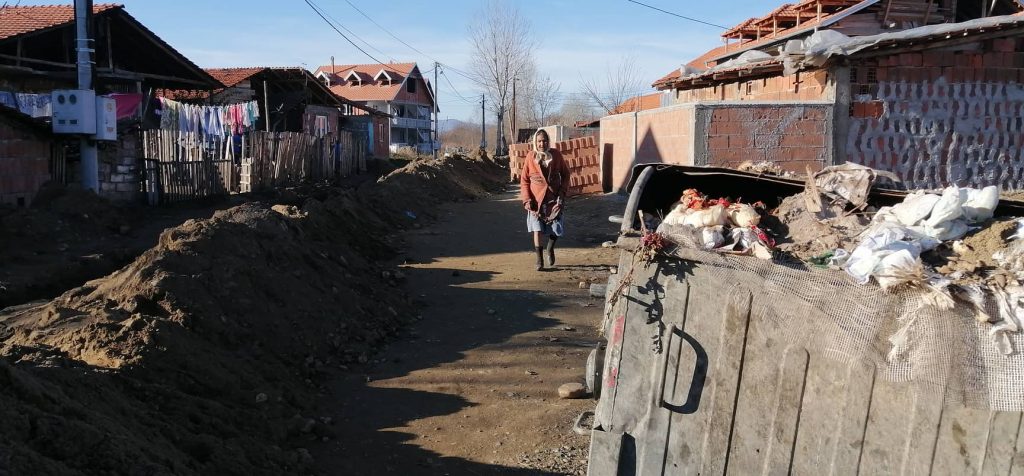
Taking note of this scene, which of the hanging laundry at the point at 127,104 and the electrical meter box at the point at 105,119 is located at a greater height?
the hanging laundry at the point at 127,104

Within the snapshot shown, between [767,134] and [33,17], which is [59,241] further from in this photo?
[33,17]

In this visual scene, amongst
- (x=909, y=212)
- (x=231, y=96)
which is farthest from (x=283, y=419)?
(x=231, y=96)

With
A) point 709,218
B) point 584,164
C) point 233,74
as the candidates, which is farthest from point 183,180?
point 709,218

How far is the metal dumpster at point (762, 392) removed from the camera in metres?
2.66

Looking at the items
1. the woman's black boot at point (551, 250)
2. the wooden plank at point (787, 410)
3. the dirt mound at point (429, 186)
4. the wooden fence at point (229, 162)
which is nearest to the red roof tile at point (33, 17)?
the wooden fence at point (229, 162)

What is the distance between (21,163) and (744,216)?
43.1 feet

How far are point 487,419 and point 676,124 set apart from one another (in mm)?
9690

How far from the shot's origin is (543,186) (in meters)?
9.93

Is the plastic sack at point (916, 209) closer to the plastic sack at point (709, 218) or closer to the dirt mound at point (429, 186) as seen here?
the plastic sack at point (709, 218)

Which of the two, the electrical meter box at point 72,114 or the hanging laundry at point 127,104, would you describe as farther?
the hanging laundry at point 127,104

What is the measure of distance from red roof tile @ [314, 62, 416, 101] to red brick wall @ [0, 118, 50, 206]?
53.8 meters

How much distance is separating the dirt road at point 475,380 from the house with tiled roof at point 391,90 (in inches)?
2298

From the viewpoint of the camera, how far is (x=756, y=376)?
3004mm

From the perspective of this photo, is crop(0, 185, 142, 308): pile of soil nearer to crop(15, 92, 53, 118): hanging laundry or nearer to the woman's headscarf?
crop(15, 92, 53, 118): hanging laundry
